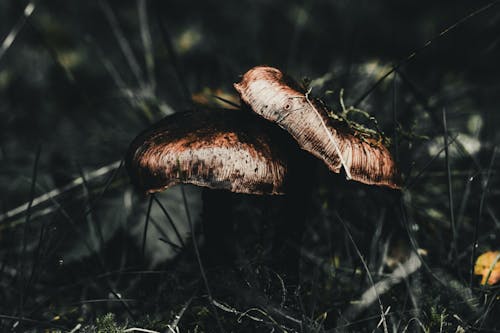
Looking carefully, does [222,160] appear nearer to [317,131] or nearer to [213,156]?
[213,156]

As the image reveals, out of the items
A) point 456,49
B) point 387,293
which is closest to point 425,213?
point 387,293

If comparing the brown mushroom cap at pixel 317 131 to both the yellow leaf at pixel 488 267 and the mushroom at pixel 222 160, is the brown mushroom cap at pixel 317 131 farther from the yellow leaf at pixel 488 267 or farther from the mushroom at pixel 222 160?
the yellow leaf at pixel 488 267

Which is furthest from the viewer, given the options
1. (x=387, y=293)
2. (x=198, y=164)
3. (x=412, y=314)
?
(x=387, y=293)

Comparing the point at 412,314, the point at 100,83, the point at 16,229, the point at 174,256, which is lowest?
the point at 412,314

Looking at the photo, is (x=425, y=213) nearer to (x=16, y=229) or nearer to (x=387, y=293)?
(x=387, y=293)

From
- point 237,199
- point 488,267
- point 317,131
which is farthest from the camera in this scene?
point 237,199

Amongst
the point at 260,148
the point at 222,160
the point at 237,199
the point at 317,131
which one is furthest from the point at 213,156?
the point at 237,199
